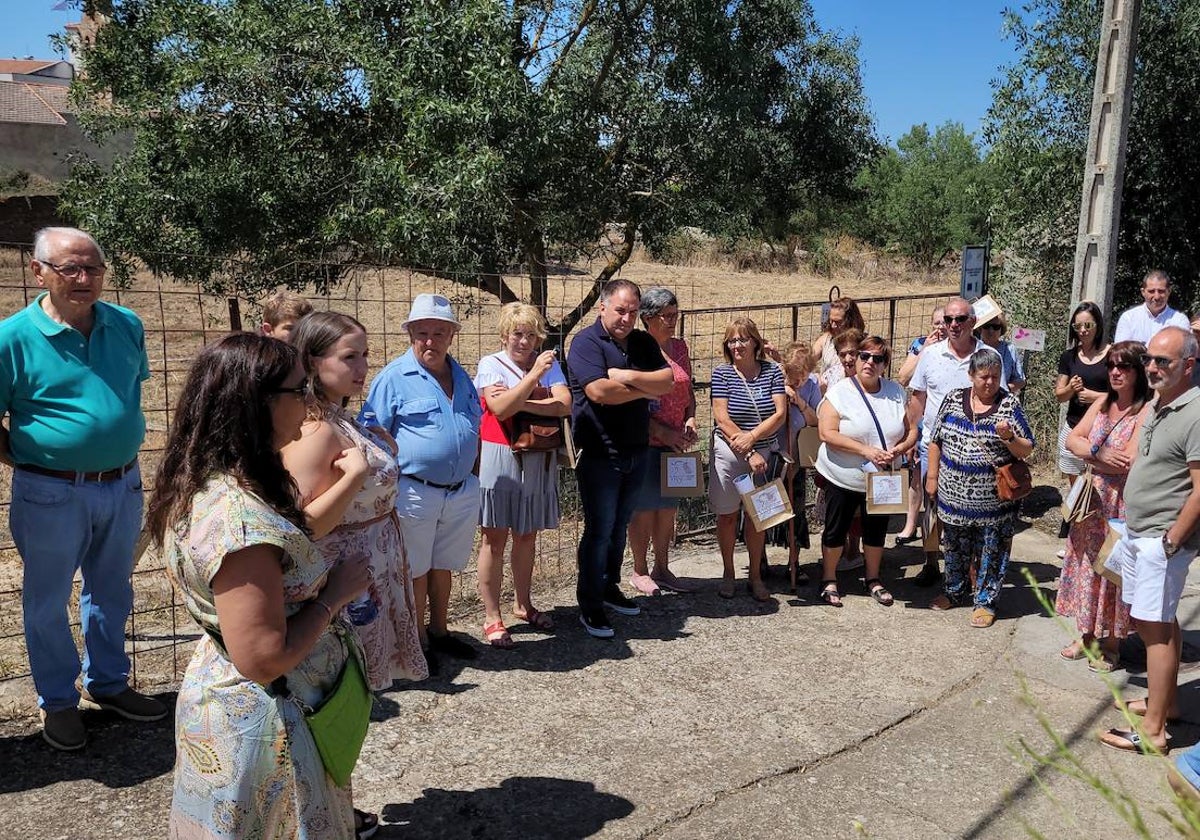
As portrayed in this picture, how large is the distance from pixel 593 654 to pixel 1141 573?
8.49ft

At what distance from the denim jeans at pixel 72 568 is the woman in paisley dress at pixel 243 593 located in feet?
5.67

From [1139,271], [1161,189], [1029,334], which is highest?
[1161,189]

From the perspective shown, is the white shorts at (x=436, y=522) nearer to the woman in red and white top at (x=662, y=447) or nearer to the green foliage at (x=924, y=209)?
the woman in red and white top at (x=662, y=447)

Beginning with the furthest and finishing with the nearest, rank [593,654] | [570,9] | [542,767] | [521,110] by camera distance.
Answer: [570,9]
[521,110]
[593,654]
[542,767]

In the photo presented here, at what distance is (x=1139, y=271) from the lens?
36.3 ft

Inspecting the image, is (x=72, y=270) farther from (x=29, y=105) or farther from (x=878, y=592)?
(x=29, y=105)

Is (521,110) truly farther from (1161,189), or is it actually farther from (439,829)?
(1161,189)

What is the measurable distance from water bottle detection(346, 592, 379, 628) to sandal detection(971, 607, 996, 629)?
3.76 meters

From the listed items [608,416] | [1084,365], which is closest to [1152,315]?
[1084,365]

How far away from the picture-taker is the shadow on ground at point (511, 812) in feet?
11.6

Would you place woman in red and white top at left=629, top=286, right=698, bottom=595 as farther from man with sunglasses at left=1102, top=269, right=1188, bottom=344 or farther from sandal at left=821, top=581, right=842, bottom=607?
man with sunglasses at left=1102, top=269, right=1188, bottom=344

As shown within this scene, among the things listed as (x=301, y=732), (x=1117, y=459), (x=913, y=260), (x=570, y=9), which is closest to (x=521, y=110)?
(x=570, y=9)

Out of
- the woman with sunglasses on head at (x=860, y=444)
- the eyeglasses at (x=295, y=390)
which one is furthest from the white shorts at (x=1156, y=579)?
the eyeglasses at (x=295, y=390)

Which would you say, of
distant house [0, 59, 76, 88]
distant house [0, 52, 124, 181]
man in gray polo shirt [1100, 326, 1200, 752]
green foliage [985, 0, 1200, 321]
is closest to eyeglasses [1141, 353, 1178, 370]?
man in gray polo shirt [1100, 326, 1200, 752]
